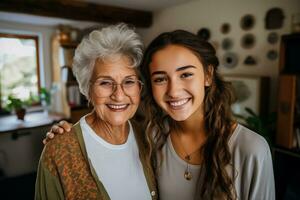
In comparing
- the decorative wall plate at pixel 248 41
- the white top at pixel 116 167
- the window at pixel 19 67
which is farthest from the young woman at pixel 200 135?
the window at pixel 19 67

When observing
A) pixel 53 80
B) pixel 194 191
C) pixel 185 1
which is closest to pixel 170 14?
pixel 185 1

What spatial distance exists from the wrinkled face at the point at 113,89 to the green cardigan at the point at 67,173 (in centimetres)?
17

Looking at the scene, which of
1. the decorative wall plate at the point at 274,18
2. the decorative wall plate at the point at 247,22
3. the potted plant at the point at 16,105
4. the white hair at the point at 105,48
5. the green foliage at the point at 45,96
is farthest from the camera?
the green foliage at the point at 45,96

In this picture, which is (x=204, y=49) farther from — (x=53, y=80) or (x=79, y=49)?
(x=53, y=80)

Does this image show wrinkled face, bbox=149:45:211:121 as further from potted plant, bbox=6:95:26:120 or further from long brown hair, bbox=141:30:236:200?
potted plant, bbox=6:95:26:120

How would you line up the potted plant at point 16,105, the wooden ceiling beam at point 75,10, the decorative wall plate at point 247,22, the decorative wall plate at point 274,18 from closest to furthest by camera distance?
the decorative wall plate at point 274,18, the decorative wall plate at point 247,22, the wooden ceiling beam at point 75,10, the potted plant at point 16,105

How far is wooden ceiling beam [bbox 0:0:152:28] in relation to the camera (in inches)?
120

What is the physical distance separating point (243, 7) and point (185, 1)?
96 centimetres

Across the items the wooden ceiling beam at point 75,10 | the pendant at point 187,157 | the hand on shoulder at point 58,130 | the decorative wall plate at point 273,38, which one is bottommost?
the pendant at point 187,157

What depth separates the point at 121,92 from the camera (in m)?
1.08

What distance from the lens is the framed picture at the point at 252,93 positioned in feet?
8.70

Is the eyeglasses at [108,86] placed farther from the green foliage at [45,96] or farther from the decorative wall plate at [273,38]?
the green foliage at [45,96]

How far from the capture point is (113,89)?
1085 millimetres

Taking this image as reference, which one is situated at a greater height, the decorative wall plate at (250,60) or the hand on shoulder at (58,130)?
the decorative wall plate at (250,60)
